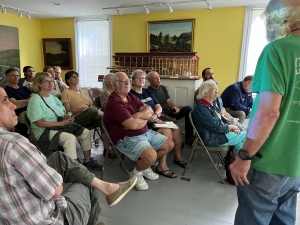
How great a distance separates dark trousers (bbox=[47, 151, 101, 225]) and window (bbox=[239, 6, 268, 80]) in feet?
14.2

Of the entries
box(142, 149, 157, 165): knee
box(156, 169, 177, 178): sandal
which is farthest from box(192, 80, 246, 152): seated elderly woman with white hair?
box(142, 149, 157, 165): knee

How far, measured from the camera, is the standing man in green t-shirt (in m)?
0.86

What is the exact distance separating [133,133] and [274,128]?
5.15 ft

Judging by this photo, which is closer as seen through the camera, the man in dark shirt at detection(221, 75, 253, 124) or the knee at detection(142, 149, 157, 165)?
the knee at detection(142, 149, 157, 165)

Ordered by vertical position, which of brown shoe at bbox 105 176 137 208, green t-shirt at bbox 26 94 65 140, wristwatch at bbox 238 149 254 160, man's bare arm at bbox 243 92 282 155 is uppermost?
man's bare arm at bbox 243 92 282 155

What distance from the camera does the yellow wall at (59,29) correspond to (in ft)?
20.8

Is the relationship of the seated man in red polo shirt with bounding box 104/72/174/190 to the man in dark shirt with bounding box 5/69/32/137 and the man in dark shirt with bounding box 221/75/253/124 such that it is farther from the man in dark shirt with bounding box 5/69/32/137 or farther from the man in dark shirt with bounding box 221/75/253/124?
the man in dark shirt with bounding box 221/75/253/124

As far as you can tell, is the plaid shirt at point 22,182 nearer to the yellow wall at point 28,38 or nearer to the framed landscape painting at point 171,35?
the framed landscape painting at point 171,35

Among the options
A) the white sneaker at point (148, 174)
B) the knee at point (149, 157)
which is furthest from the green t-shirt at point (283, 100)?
the white sneaker at point (148, 174)

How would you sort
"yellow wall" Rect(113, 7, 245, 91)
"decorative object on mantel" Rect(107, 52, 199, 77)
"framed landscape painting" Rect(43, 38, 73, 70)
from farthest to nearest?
1. "framed landscape painting" Rect(43, 38, 73, 70)
2. "yellow wall" Rect(113, 7, 245, 91)
3. "decorative object on mantel" Rect(107, 52, 199, 77)

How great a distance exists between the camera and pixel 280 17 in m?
0.91

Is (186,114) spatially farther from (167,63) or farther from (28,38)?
(28,38)

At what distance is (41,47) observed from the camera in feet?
22.3

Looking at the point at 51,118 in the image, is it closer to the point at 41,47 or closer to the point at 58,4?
the point at 58,4
